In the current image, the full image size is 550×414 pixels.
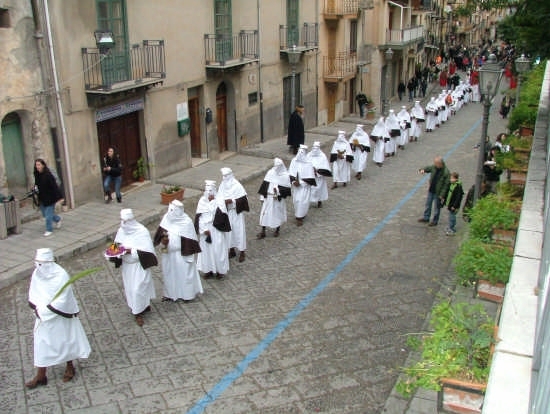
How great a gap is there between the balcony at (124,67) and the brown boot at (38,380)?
7875 millimetres

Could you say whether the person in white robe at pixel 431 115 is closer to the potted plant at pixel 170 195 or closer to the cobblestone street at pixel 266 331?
the cobblestone street at pixel 266 331

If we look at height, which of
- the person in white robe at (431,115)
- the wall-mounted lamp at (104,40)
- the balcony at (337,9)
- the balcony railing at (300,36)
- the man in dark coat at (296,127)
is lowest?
the person in white robe at (431,115)

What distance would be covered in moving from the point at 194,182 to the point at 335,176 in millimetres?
3683

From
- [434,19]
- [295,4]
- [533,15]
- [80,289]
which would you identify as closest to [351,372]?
[80,289]

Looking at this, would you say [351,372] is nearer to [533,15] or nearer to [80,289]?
[80,289]

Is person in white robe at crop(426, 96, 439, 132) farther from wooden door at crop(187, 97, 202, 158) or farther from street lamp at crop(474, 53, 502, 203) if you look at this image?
street lamp at crop(474, 53, 502, 203)

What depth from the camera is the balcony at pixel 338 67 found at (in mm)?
27156

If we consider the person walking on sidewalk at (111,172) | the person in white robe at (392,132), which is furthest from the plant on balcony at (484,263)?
the person in white robe at (392,132)

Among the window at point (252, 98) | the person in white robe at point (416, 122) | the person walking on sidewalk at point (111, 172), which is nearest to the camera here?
the person walking on sidewalk at point (111, 172)

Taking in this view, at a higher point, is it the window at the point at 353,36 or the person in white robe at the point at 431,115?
the window at the point at 353,36

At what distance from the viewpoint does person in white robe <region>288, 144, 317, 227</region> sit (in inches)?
539

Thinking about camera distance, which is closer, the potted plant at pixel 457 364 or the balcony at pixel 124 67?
the potted plant at pixel 457 364

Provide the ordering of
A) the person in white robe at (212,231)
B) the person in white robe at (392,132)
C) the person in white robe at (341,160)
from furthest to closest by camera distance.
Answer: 1. the person in white robe at (392,132)
2. the person in white robe at (341,160)
3. the person in white robe at (212,231)

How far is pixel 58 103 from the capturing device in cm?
1362
